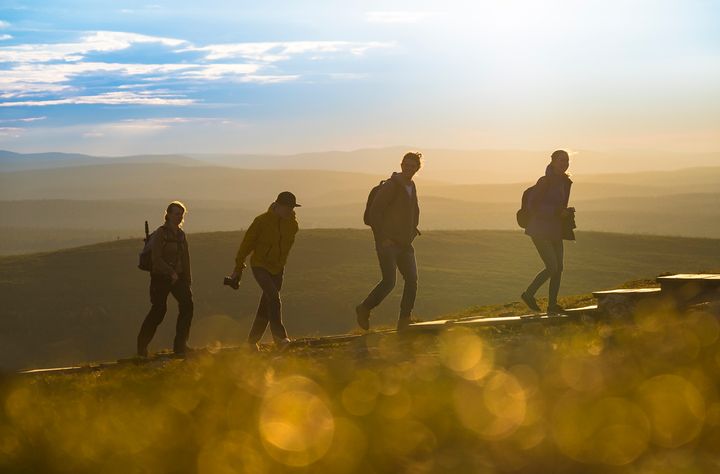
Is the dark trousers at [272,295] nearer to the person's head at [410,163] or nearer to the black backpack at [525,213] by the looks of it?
the person's head at [410,163]

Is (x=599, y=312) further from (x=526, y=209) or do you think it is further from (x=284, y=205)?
(x=284, y=205)

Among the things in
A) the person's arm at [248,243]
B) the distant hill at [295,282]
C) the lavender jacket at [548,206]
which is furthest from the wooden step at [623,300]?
the distant hill at [295,282]

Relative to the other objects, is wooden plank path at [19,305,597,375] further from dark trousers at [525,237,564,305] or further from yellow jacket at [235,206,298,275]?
yellow jacket at [235,206,298,275]

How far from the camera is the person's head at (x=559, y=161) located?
46.7 feet

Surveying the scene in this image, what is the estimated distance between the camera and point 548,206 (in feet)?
47.2

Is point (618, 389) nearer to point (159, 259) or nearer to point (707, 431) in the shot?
point (707, 431)

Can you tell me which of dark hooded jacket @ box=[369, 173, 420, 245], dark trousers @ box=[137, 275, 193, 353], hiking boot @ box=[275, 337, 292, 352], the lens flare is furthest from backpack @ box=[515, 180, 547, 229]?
the lens flare

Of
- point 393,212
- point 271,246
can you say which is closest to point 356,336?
point 393,212

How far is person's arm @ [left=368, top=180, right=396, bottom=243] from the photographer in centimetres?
1277

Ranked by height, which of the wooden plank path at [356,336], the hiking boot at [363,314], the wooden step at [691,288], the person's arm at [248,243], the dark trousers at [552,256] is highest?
the person's arm at [248,243]

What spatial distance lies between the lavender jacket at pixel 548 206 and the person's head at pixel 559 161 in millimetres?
81

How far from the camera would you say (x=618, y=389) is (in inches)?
316

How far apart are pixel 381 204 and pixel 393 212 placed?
19 centimetres

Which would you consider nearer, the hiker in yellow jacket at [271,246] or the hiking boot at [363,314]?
the hiker in yellow jacket at [271,246]
